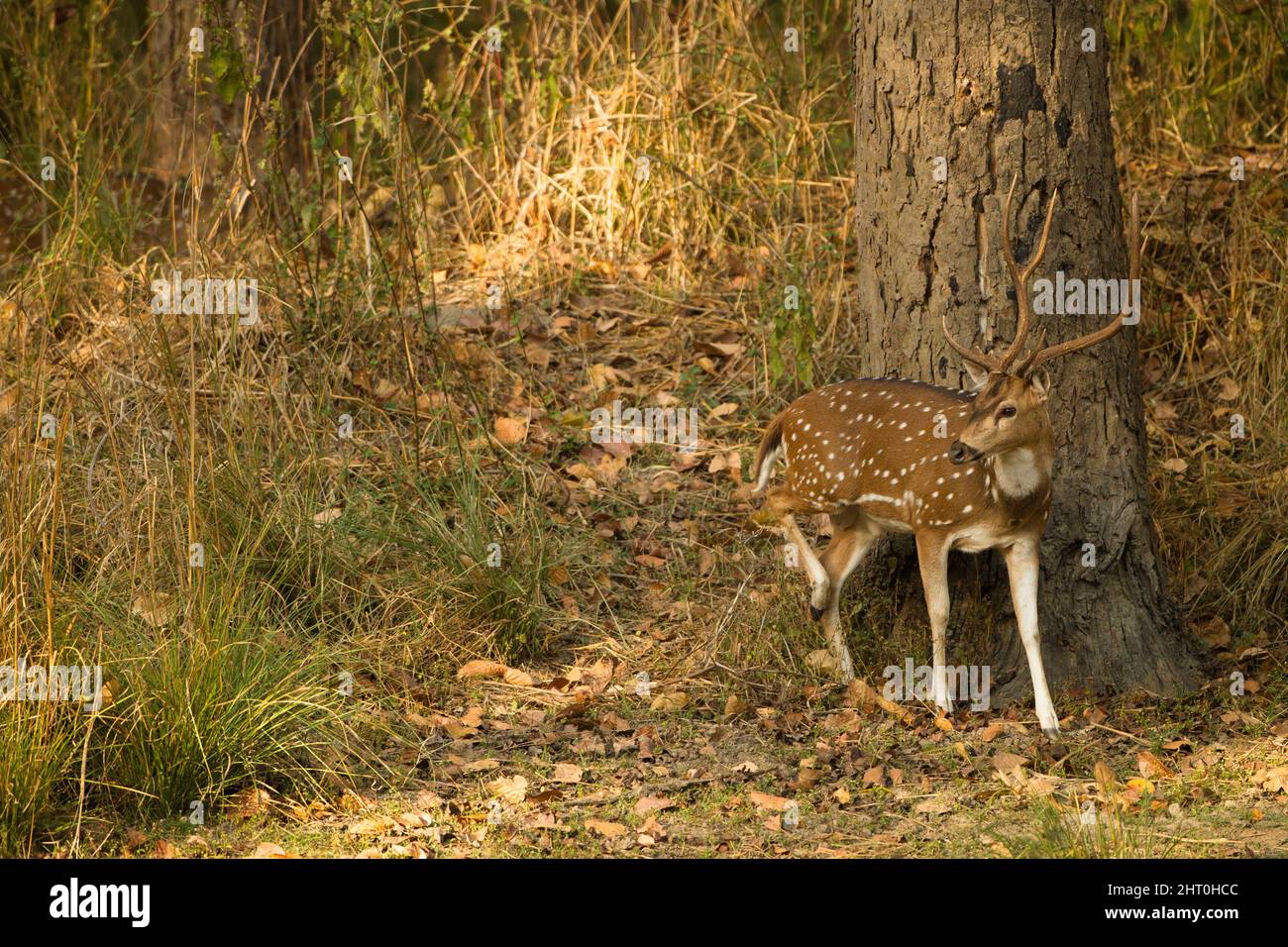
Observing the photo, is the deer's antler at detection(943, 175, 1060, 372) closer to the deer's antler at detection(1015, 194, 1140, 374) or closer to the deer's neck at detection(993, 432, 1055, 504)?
the deer's antler at detection(1015, 194, 1140, 374)

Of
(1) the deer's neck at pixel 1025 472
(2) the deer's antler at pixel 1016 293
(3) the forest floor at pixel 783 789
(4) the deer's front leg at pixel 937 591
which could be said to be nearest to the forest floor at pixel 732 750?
(3) the forest floor at pixel 783 789

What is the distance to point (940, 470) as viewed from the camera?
581cm

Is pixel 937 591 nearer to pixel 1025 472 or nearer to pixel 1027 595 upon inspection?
pixel 1027 595

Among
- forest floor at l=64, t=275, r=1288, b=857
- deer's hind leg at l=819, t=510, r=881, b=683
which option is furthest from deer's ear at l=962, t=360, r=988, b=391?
forest floor at l=64, t=275, r=1288, b=857

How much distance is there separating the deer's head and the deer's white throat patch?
60mm

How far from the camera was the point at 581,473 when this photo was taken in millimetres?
7688

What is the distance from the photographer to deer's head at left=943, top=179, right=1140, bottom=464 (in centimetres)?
549

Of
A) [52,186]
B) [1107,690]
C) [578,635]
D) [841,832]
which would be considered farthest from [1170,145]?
[52,186]

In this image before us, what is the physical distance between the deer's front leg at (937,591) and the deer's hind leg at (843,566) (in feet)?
1.32

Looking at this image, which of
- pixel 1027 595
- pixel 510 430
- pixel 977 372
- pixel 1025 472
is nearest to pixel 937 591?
pixel 1027 595

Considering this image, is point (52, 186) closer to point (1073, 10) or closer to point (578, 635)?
point (578, 635)

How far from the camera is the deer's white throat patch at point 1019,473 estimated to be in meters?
5.62

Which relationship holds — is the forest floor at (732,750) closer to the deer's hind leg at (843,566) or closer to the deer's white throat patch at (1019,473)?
the deer's hind leg at (843,566)

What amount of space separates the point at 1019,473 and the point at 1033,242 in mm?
924
